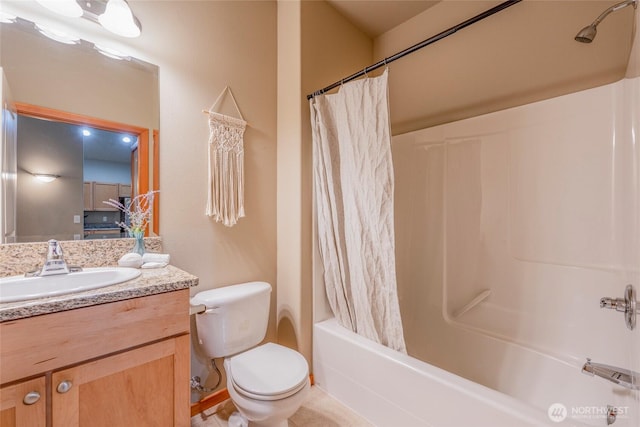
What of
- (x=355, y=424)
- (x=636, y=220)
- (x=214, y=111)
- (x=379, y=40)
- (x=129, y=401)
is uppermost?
(x=379, y=40)

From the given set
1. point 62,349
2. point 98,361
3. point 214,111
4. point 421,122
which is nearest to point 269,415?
point 98,361

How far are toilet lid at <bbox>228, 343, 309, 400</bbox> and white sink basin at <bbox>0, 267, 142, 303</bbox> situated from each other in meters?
0.64

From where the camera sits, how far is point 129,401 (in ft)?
3.03

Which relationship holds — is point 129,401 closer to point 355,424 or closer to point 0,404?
point 0,404

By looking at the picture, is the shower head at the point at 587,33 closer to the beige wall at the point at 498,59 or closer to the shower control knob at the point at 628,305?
the beige wall at the point at 498,59

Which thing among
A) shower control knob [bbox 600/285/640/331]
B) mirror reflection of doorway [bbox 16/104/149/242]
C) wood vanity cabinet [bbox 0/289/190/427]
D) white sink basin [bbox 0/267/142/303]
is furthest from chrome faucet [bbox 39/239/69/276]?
shower control knob [bbox 600/285/640/331]

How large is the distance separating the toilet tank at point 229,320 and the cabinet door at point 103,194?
61 cm

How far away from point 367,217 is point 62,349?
4.19 ft

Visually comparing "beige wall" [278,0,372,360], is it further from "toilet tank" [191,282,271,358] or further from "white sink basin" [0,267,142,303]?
"white sink basin" [0,267,142,303]

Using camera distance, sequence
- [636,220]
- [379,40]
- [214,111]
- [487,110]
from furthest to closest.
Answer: [379,40] → [487,110] → [214,111] → [636,220]

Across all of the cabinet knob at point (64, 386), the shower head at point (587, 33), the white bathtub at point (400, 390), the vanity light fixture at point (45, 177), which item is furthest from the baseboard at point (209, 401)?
the shower head at point (587, 33)

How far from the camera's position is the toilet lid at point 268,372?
117 centimetres

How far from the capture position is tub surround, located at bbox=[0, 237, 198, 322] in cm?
76

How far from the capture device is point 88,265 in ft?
4.01
